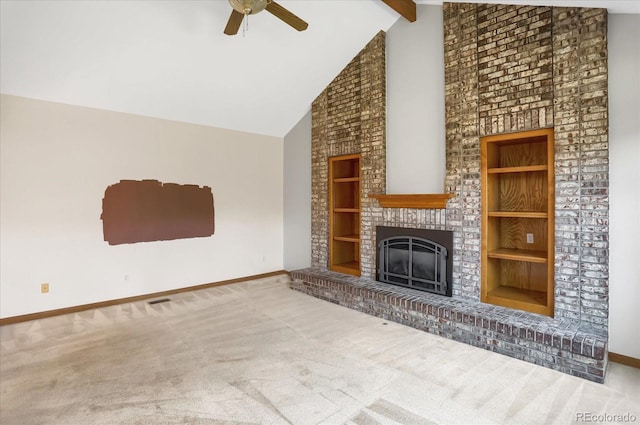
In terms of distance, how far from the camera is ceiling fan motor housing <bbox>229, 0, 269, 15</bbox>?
108 inches

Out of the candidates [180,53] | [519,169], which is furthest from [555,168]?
[180,53]

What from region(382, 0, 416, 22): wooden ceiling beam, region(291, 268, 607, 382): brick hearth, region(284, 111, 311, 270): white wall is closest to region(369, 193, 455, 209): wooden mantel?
region(291, 268, 607, 382): brick hearth

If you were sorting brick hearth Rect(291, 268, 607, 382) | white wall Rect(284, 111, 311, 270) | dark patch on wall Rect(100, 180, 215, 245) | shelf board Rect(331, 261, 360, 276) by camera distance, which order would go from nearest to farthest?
1. brick hearth Rect(291, 268, 607, 382)
2. dark patch on wall Rect(100, 180, 215, 245)
3. shelf board Rect(331, 261, 360, 276)
4. white wall Rect(284, 111, 311, 270)

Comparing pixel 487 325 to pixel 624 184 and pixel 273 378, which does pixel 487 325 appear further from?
pixel 273 378

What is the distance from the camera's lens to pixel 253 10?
290 centimetres

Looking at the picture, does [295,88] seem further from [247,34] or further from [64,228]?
[64,228]

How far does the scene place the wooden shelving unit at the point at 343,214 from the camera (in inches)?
214

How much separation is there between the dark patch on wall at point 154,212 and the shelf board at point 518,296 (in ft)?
13.7

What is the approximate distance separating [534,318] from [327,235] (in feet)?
10.1

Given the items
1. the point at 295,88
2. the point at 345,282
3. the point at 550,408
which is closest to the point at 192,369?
the point at 345,282

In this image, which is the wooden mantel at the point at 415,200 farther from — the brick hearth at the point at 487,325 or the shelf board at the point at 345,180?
the brick hearth at the point at 487,325

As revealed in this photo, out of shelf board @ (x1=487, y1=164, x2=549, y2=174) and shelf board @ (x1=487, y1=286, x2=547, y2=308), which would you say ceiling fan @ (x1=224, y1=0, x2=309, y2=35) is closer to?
shelf board @ (x1=487, y1=164, x2=549, y2=174)

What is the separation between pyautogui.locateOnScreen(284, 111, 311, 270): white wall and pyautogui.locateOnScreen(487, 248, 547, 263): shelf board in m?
3.07

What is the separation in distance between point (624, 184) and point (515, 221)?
3.79ft
